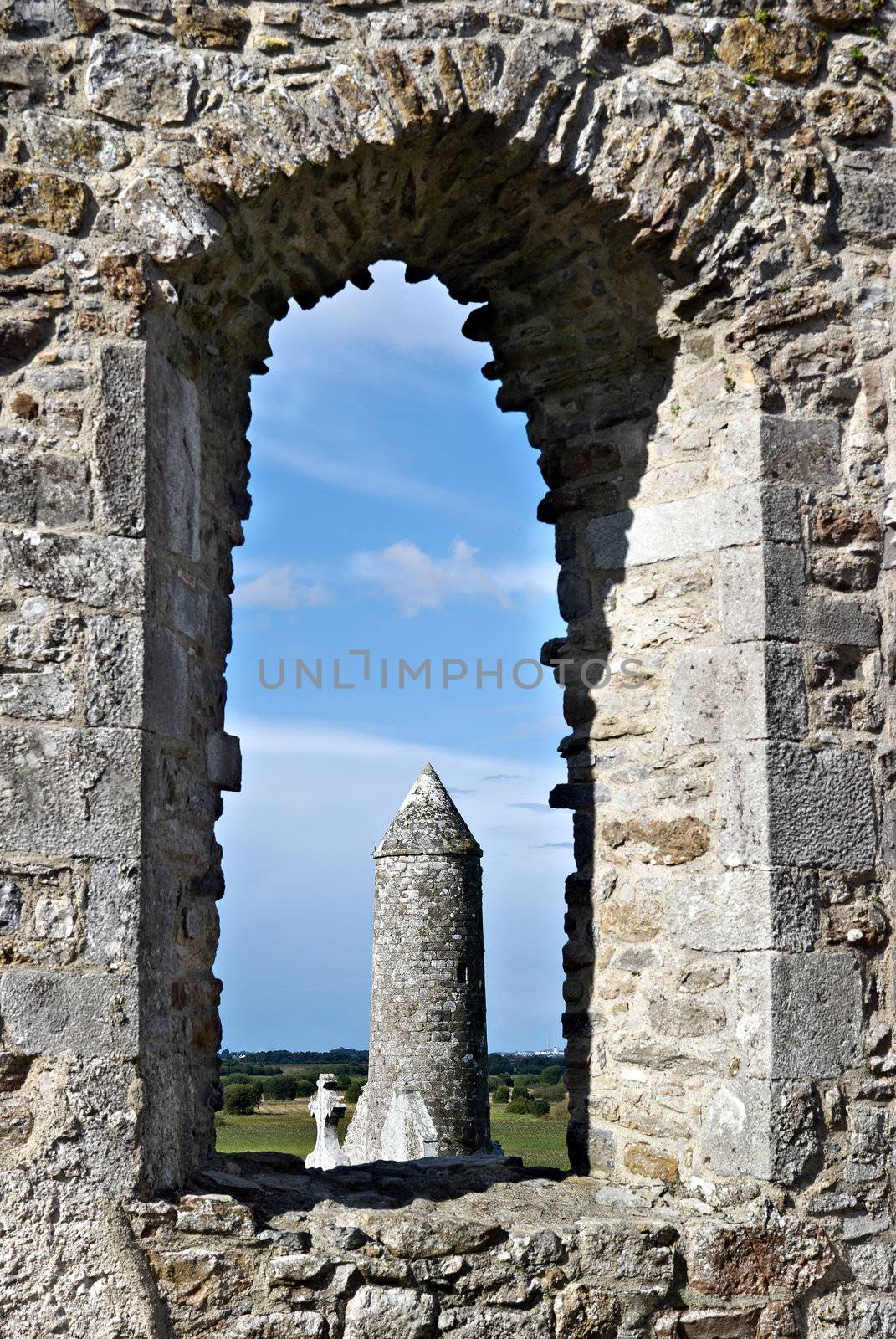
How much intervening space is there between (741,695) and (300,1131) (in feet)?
71.0

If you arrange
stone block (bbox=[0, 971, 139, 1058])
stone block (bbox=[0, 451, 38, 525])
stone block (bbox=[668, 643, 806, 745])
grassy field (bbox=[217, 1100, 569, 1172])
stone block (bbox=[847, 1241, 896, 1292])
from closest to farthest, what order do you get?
1. stone block (bbox=[0, 971, 139, 1058])
2. stone block (bbox=[0, 451, 38, 525])
3. stone block (bbox=[847, 1241, 896, 1292])
4. stone block (bbox=[668, 643, 806, 745])
5. grassy field (bbox=[217, 1100, 569, 1172])

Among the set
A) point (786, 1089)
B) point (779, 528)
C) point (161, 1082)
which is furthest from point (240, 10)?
point (786, 1089)

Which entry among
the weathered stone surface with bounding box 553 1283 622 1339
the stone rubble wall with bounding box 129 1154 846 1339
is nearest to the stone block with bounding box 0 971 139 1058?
the stone rubble wall with bounding box 129 1154 846 1339

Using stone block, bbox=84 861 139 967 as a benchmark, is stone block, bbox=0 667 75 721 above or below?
above

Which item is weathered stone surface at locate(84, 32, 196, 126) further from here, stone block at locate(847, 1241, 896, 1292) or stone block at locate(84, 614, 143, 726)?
stone block at locate(847, 1241, 896, 1292)

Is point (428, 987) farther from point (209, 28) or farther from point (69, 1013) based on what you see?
point (209, 28)

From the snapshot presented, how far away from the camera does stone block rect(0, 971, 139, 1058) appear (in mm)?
3111

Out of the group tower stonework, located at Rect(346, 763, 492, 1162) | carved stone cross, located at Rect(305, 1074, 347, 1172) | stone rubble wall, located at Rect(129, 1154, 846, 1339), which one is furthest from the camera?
tower stonework, located at Rect(346, 763, 492, 1162)

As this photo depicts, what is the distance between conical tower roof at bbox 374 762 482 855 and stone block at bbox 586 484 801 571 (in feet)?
31.4

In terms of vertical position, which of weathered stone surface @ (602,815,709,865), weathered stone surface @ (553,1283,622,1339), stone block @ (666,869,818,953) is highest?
weathered stone surface @ (602,815,709,865)

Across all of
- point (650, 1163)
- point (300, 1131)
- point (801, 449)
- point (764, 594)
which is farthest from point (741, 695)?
point (300, 1131)

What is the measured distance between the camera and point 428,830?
1373 cm

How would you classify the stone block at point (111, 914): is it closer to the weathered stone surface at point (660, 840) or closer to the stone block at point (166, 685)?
the stone block at point (166, 685)

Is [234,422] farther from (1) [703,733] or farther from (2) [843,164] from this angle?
(2) [843,164]
